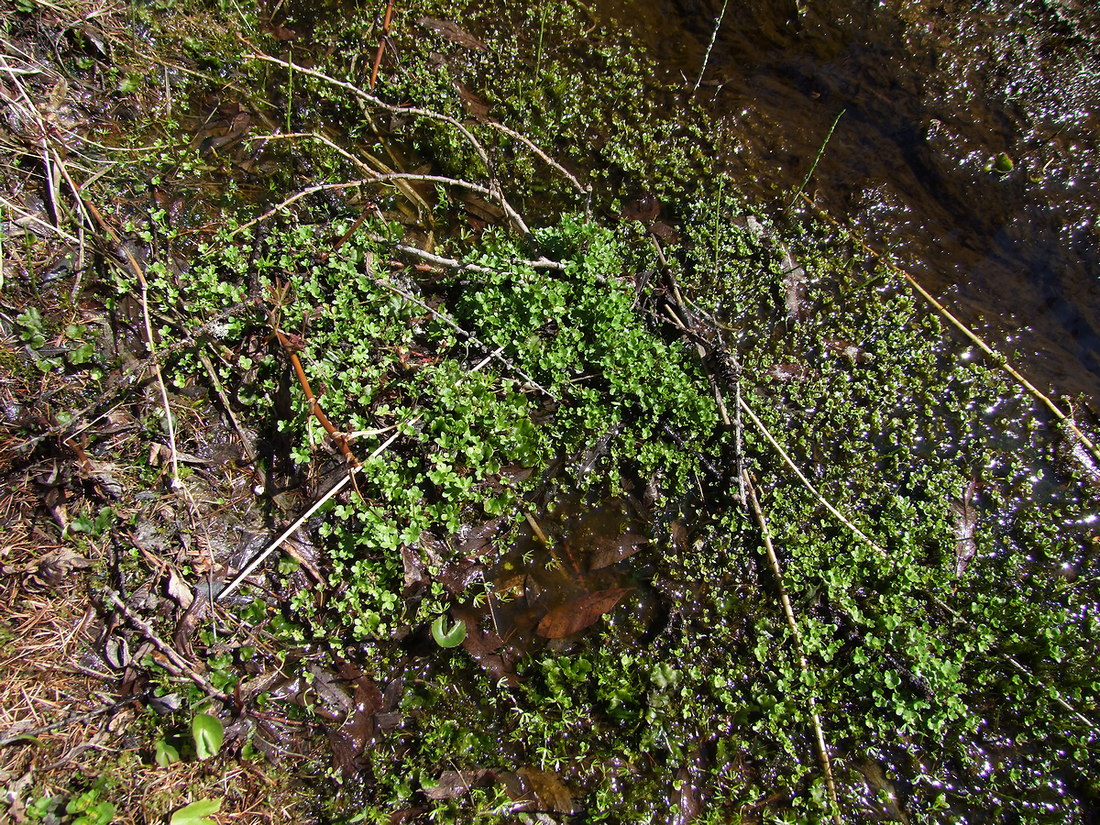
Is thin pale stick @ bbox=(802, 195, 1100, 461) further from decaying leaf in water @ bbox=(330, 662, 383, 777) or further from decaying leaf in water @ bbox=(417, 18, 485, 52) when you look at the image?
decaying leaf in water @ bbox=(330, 662, 383, 777)

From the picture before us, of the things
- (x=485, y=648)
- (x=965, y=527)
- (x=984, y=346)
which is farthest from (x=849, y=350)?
(x=485, y=648)

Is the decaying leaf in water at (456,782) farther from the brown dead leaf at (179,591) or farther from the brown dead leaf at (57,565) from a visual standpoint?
the brown dead leaf at (57,565)

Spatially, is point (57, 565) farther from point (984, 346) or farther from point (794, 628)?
point (984, 346)

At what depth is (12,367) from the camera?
3.91 m

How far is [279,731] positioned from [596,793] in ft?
5.85

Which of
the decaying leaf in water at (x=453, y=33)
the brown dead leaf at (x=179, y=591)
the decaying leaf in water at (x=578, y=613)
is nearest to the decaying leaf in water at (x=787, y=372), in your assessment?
the decaying leaf in water at (x=578, y=613)

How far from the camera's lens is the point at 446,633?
3.82m

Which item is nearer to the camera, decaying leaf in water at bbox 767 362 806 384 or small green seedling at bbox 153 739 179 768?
small green seedling at bbox 153 739 179 768

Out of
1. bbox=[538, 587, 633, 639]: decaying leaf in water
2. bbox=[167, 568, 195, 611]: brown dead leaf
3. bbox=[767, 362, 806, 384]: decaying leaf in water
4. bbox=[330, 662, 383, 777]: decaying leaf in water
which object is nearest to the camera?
bbox=[330, 662, 383, 777]: decaying leaf in water

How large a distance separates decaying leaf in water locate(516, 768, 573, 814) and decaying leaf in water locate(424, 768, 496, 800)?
0.64 ft

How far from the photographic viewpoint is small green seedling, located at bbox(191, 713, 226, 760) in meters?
3.30

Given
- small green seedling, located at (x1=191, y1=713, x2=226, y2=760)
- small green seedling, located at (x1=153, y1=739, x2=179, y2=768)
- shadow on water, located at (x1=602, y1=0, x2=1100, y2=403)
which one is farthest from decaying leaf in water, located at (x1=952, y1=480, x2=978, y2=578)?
small green seedling, located at (x1=153, y1=739, x2=179, y2=768)

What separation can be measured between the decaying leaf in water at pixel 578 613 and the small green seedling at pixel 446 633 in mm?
497

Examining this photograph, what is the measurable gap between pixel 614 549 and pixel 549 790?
1.44 m
